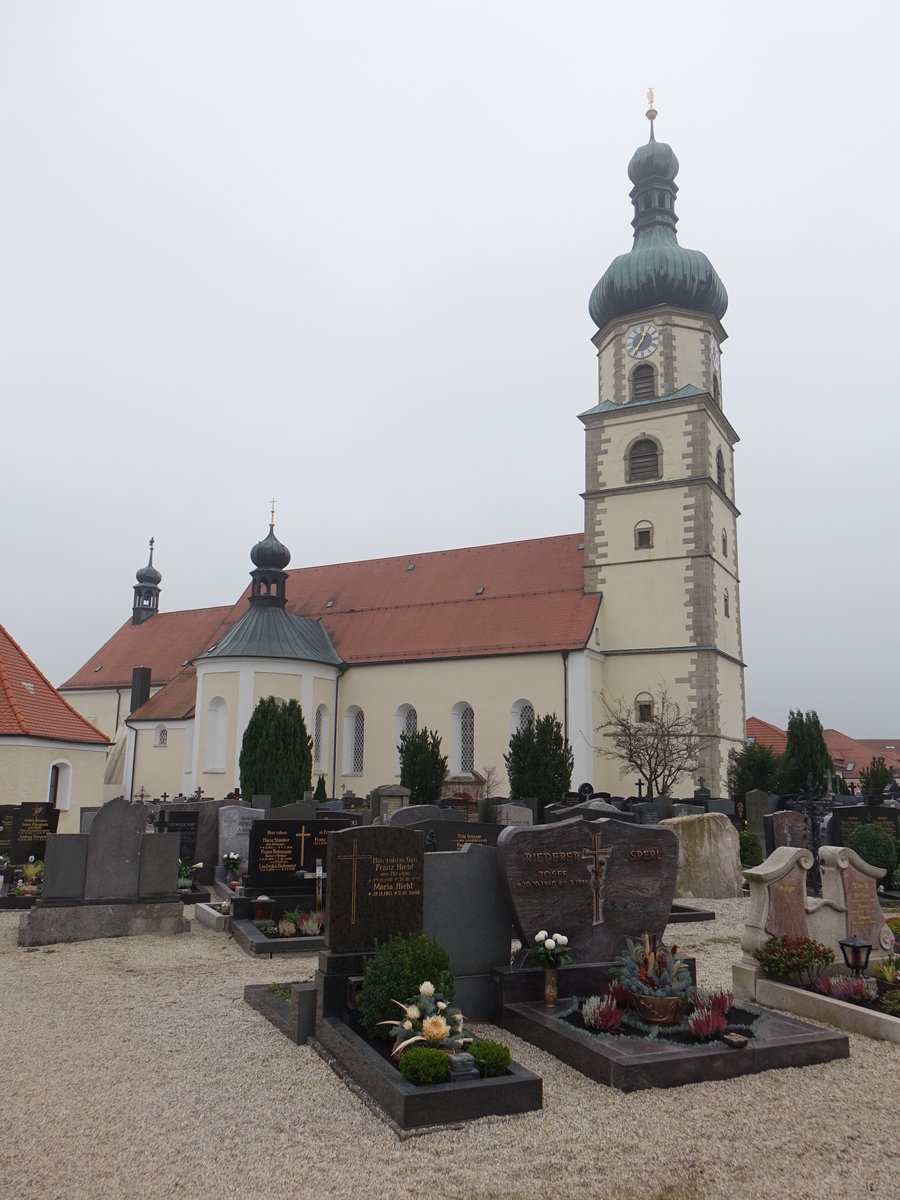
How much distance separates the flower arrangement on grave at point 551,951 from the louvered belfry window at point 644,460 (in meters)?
22.1

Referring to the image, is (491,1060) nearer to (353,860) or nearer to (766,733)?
(353,860)

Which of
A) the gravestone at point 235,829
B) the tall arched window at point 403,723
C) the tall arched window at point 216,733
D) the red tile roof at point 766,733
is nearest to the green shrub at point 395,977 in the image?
the gravestone at point 235,829

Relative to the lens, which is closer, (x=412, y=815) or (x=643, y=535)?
(x=412, y=815)

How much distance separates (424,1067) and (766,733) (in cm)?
3967

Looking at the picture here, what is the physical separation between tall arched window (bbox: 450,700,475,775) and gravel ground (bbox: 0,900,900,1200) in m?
21.0

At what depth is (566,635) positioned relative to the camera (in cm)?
2612

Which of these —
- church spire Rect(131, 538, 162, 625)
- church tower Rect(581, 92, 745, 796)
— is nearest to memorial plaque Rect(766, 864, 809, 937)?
church tower Rect(581, 92, 745, 796)

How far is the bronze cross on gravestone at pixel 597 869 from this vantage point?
292 inches

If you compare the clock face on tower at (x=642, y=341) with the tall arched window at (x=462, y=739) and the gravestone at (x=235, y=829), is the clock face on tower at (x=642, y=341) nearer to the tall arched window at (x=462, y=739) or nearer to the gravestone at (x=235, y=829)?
the tall arched window at (x=462, y=739)

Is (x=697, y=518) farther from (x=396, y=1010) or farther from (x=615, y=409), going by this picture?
(x=396, y=1010)

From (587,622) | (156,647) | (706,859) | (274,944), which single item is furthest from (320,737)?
(274,944)

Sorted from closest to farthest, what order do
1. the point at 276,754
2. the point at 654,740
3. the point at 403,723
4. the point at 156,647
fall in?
the point at 654,740 → the point at 276,754 → the point at 403,723 → the point at 156,647

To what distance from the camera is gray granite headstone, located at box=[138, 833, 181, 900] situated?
10.4 m

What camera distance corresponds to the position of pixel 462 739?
27938 millimetres
